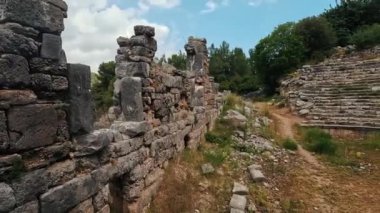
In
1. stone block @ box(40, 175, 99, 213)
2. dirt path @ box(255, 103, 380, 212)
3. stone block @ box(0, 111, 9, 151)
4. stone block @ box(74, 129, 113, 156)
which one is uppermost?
stone block @ box(0, 111, 9, 151)

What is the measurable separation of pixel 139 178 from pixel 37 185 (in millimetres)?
2737

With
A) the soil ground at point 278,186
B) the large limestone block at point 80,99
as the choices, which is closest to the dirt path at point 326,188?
the soil ground at point 278,186

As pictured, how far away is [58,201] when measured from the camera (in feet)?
13.2

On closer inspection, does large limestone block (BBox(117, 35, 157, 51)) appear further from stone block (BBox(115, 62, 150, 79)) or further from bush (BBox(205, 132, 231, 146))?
bush (BBox(205, 132, 231, 146))

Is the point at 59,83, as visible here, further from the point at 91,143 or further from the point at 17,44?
the point at 91,143

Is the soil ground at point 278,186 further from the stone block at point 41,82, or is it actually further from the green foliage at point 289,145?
the stone block at point 41,82

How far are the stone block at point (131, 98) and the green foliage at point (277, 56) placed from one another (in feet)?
75.6

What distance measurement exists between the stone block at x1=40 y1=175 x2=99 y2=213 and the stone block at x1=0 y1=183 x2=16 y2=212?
1.25 ft

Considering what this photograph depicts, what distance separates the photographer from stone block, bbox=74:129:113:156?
4509 mm

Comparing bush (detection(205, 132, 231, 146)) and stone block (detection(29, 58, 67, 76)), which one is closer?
stone block (detection(29, 58, 67, 76))

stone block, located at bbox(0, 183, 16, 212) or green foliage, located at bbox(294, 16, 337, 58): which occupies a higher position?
green foliage, located at bbox(294, 16, 337, 58)

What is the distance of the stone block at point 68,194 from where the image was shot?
3848 mm

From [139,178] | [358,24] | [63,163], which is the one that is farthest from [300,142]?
[358,24]

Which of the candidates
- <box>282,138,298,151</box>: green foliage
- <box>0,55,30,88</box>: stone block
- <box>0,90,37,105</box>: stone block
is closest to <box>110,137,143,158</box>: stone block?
<box>0,90,37,105</box>: stone block
